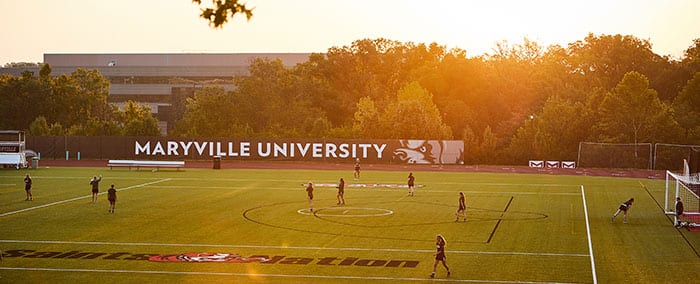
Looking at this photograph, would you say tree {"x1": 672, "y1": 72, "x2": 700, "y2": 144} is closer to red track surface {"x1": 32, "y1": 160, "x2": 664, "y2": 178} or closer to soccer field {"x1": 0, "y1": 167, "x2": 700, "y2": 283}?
red track surface {"x1": 32, "y1": 160, "x2": 664, "y2": 178}

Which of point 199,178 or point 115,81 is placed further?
point 115,81

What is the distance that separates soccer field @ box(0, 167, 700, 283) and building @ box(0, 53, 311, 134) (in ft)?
353

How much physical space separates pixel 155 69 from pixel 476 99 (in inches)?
2770

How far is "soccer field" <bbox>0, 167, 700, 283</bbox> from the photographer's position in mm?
33344

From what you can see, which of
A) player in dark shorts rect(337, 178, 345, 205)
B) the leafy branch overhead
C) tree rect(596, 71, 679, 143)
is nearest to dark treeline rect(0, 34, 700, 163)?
tree rect(596, 71, 679, 143)

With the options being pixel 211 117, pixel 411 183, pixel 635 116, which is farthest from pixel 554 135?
pixel 411 183

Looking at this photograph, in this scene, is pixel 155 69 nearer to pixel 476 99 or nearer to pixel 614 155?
pixel 476 99

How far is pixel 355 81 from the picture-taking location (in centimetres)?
15950

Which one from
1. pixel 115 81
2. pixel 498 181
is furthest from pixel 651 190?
pixel 115 81

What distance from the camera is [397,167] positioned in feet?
339

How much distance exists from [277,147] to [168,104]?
233ft

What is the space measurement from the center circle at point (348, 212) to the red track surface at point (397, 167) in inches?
1725

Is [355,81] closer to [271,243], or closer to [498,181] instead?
[498,181]

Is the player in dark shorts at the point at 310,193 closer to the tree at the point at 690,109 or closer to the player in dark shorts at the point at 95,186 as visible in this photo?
the player in dark shorts at the point at 95,186
